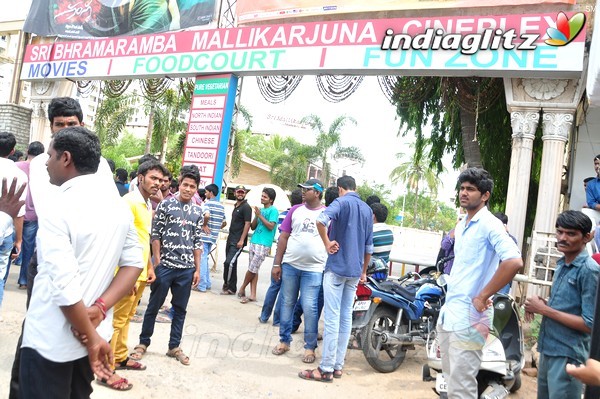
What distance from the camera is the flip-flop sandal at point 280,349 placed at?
5.30 metres

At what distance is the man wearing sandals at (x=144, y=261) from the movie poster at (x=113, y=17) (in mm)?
8426

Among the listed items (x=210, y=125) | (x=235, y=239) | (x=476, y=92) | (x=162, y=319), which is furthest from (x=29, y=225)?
(x=476, y=92)

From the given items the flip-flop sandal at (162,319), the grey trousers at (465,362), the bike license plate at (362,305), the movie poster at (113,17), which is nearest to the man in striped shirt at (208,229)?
the flip-flop sandal at (162,319)

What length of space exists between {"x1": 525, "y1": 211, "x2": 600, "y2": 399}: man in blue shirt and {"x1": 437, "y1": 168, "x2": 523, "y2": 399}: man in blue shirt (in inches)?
10.2

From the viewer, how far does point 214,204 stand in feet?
28.0

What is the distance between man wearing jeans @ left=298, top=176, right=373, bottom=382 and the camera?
15.3 ft

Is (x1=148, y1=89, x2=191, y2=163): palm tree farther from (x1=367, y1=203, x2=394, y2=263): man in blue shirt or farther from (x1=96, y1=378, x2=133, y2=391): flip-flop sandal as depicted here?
(x1=96, y1=378, x2=133, y2=391): flip-flop sandal

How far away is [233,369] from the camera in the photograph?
15.4 feet

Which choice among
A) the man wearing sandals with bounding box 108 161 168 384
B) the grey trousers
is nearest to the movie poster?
the man wearing sandals with bounding box 108 161 168 384

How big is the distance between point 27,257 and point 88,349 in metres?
5.67

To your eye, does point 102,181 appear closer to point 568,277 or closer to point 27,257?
point 568,277

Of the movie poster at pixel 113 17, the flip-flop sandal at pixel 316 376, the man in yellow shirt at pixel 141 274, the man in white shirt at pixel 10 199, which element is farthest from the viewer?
the movie poster at pixel 113 17

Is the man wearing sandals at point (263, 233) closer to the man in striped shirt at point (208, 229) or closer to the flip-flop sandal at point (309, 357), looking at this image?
the man in striped shirt at point (208, 229)

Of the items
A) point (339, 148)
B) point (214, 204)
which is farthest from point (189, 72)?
point (339, 148)
